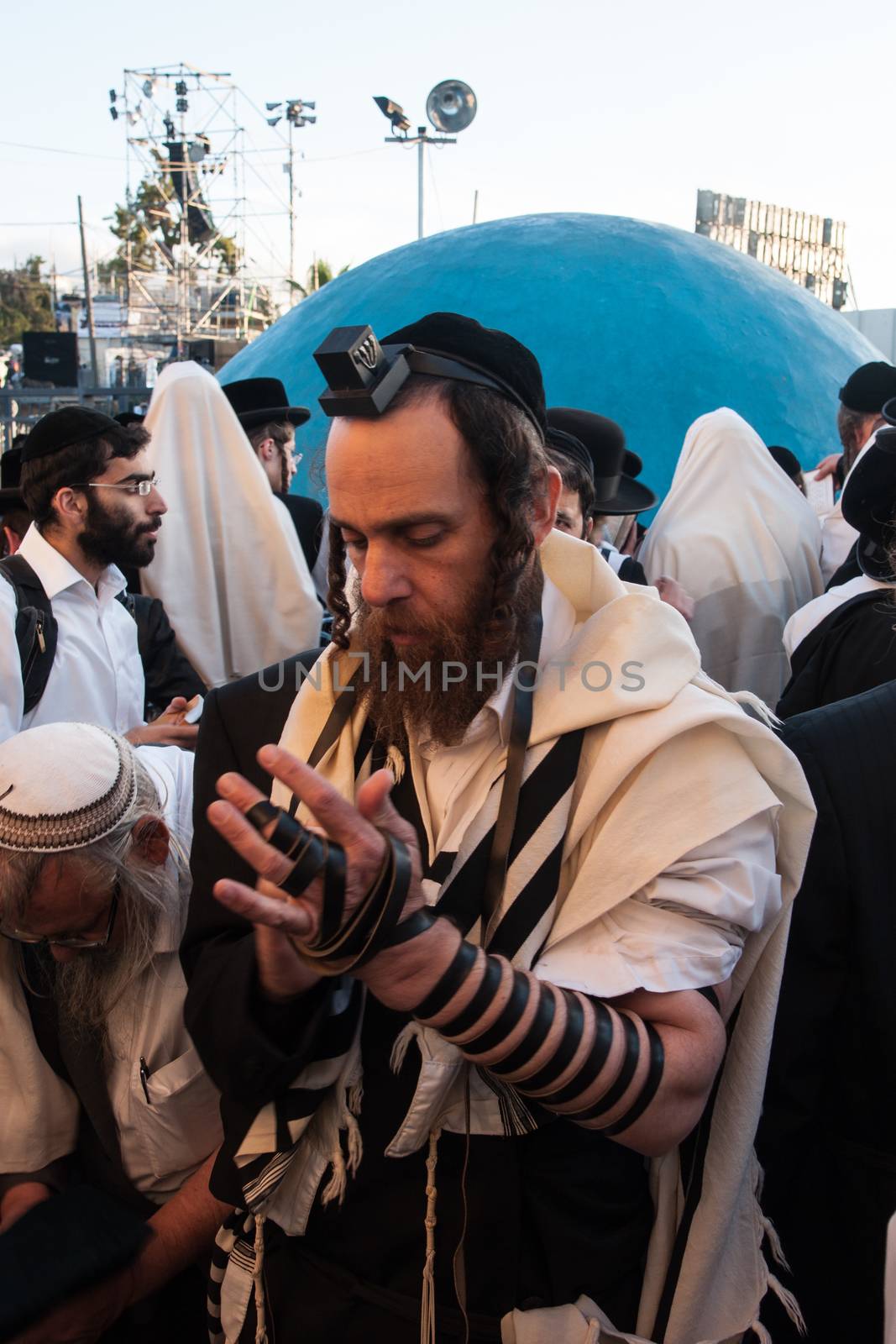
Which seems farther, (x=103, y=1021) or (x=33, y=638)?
(x=33, y=638)

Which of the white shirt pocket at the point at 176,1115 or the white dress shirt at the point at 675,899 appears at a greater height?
the white dress shirt at the point at 675,899

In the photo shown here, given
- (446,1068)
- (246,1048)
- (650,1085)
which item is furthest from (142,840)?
(650,1085)

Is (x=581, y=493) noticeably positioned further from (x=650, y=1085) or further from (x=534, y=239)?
(x=534, y=239)

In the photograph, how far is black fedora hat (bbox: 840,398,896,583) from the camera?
2.78 meters

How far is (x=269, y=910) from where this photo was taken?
3.87 feet

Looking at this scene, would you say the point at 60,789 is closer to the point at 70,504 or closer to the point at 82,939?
the point at 82,939

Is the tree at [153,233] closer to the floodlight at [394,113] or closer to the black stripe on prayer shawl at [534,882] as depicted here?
the floodlight at [394,113]

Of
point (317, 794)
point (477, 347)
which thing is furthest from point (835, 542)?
point (317, 794)

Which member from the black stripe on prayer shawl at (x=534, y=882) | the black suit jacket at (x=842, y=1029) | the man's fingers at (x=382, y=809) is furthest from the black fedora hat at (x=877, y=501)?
the man's fingers at (x=382, y=809)

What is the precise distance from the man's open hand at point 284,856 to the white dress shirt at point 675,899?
12.2 inches

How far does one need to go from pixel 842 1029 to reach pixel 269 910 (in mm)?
1117

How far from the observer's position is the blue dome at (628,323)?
25.1 ft

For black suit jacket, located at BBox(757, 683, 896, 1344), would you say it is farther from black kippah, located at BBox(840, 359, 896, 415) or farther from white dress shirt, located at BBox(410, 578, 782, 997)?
black kippah, located at BBox(840, 359, 896, 415)

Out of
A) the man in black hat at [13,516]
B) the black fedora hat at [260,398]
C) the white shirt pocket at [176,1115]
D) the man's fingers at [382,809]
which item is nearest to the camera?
the man's fingers at [382,809]
